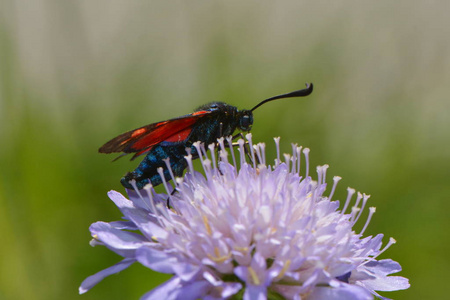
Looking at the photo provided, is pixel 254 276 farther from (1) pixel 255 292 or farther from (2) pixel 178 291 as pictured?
(2) pixel 178 291


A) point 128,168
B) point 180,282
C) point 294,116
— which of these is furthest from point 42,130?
point 180,282

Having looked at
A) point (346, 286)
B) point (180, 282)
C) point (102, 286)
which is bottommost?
point (102, 286)

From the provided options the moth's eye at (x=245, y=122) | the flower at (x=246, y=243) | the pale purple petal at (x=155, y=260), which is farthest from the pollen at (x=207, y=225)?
the moth's eye at (x=245, y=122)

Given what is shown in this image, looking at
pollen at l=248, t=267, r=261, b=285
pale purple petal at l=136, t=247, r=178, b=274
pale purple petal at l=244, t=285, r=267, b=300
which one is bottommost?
pale purple petal at l=244, t=285, r=267, b=300

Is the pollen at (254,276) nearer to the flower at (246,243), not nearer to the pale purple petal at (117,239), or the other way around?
the flower at (246,243)

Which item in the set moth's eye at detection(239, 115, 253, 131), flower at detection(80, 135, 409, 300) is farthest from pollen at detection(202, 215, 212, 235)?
moth's eye at detection(239, 115, 253, 131)

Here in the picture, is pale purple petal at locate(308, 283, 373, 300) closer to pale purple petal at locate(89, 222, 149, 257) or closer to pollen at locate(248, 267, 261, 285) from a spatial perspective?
pollen at locate(248, 267, 261, 285)

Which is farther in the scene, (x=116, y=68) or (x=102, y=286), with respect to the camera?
(x=116, y=68)

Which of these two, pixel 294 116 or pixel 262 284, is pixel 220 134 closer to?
pixel 262 284
